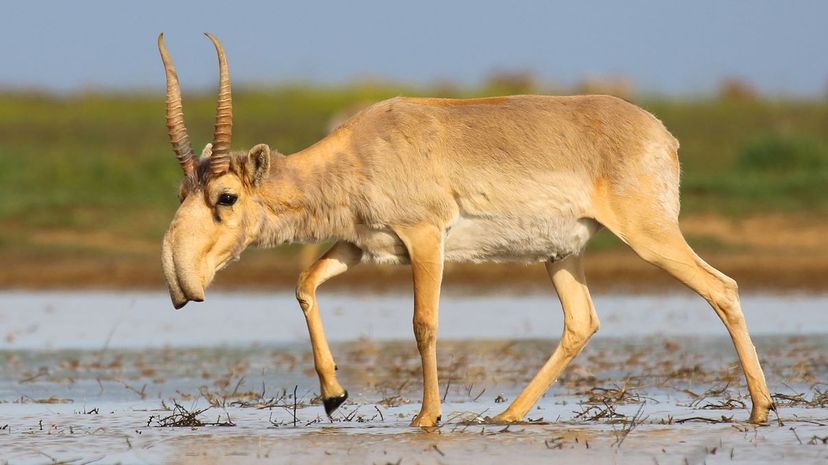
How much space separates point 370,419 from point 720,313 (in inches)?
77.9

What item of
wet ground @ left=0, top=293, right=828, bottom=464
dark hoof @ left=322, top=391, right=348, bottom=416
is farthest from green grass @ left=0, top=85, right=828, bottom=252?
dark hoof @ left=322, top=391, right=348, bottom=416

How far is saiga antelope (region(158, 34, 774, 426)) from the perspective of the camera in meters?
8.43

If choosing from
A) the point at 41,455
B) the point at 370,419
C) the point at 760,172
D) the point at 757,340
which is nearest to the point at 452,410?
the point at 370,419

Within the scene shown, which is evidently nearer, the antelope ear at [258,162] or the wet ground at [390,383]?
the wet ground at [390,383]

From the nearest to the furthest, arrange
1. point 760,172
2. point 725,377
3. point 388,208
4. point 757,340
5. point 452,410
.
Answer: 1. point 388,208
2. point 452,410
3. point 725,377
4. point 757,340
5. point 760,172

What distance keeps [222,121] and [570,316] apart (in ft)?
7.59

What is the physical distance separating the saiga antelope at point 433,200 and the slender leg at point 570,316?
0.06 meters

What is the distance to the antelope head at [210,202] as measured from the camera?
834 cm

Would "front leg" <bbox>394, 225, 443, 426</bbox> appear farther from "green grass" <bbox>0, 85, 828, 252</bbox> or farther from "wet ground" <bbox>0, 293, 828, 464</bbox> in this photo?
"green grass" <bbox>0, 85, 828, 252</bbox>

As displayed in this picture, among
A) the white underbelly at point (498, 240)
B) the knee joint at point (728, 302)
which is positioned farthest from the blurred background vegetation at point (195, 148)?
the knee joint at point (728, 302)

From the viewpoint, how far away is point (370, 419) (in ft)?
28.5

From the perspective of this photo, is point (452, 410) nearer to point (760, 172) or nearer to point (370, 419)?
point (370, 419)

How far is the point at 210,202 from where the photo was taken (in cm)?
845

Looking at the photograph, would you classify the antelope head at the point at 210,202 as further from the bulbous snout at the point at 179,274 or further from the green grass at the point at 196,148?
the green grass at the point at 196,148
